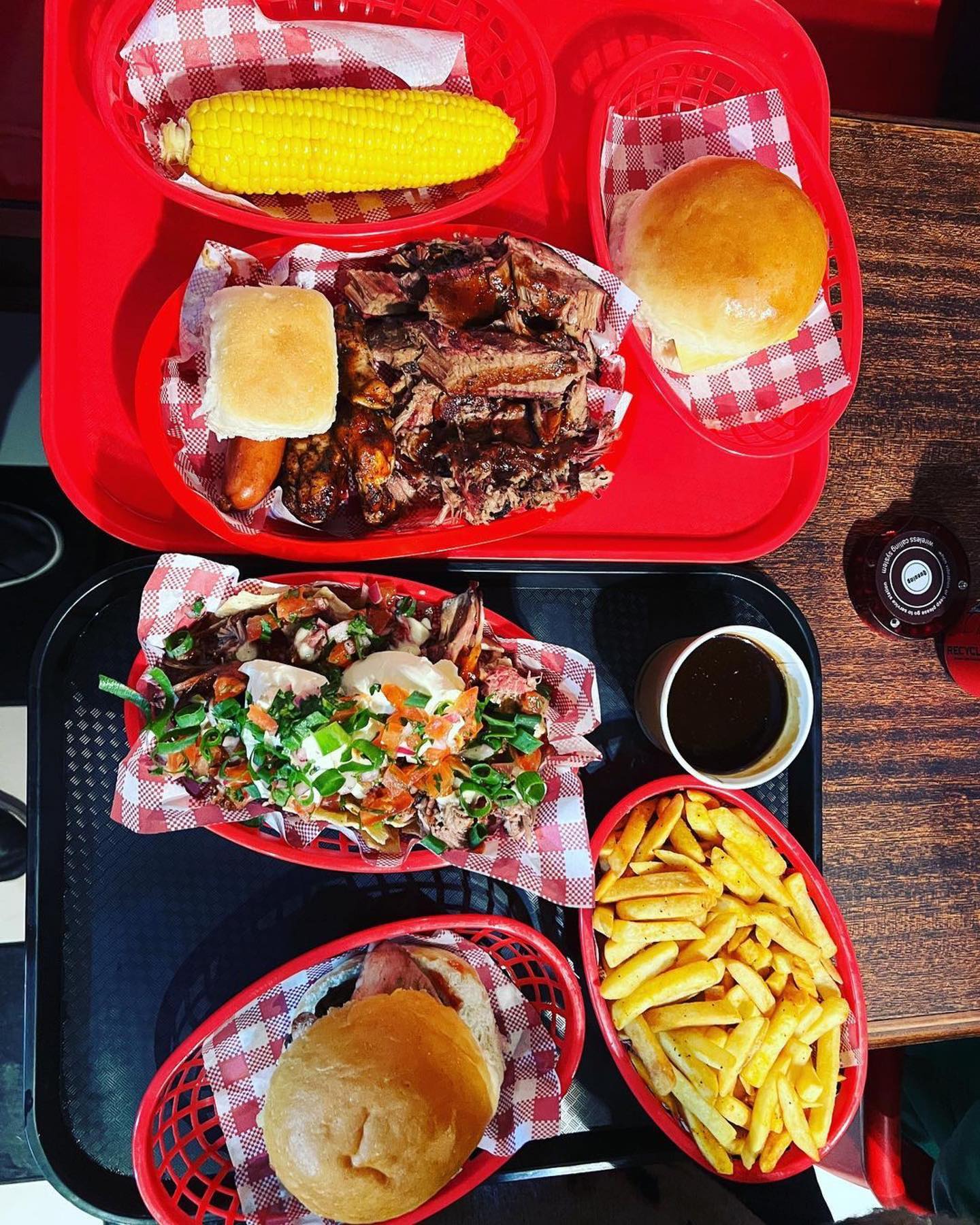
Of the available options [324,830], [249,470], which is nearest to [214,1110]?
[324,830]

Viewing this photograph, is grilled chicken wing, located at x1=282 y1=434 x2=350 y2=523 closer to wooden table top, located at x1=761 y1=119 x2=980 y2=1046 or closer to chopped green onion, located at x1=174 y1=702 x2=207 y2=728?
chopped green onion, located at x1=174 y1=702 x2=207 y2=728

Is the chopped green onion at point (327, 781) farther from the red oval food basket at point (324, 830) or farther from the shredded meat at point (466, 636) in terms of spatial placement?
the shredded meat at point (466, 636)

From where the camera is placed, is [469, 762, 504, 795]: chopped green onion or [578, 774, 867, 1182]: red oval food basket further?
[578, 774, 867, 1182]: red oval food basket

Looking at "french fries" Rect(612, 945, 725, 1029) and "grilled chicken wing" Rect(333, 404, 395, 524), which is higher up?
"grilled chicken wing" Rect(333, 404, 395, 524)

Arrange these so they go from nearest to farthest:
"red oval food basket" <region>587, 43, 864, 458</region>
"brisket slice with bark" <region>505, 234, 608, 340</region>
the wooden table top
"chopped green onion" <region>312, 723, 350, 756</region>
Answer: "chopped green onion" <region>312, 723, 350, 756</region>, "brisket slice with bark" <region>505, 234, 608, 340</region>, "red oval food basket" <region>587, 43, 864, 458</region>, the wooden table top

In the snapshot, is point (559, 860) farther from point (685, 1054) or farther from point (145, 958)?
point (145, 958)

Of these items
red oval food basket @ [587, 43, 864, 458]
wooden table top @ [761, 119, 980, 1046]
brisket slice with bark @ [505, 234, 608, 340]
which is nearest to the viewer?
brisket slice with bark @ [505, 234, 608, 340]

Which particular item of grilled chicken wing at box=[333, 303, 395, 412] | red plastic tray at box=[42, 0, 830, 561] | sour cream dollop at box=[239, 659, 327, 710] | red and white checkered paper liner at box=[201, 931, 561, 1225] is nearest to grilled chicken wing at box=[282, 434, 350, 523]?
grilled chicken wing at box=[333, 303, 395, 412]

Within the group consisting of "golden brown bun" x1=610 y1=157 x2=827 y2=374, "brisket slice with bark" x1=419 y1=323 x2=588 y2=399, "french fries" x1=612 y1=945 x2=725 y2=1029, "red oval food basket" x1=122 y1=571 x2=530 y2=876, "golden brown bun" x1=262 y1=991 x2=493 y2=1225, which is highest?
"golden brown bun" x1=610 y1=157 x2=827 y2=374
